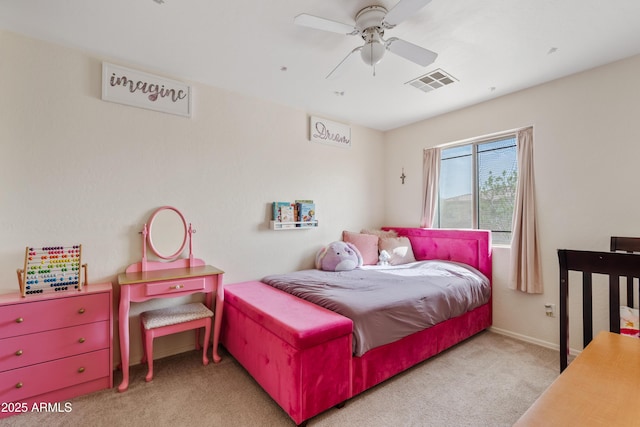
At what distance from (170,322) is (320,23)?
2.32 m

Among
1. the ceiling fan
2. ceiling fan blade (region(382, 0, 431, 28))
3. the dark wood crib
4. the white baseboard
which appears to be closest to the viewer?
the dark wood crib

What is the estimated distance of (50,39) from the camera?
214cm

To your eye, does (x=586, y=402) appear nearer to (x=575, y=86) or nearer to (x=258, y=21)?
(x=258, y=21)

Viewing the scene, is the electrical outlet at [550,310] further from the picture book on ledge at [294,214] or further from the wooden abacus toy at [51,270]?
the wooden abacus toy at [51,270]

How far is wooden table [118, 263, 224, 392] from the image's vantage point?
2.11m

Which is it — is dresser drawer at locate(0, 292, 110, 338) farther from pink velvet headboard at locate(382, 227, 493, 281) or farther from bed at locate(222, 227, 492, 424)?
pink velvet headboard at locate(382, 227, 493, 281)

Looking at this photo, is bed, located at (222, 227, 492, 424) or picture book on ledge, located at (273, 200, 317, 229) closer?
bed, located at (222, 227, 492, 424)

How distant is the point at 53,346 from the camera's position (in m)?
1.92

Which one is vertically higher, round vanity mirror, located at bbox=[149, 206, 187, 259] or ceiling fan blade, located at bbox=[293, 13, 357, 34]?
ceiling fan blade, located at bbox=[293, 13, 357, 34]

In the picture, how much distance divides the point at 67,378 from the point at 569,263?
2977 mm

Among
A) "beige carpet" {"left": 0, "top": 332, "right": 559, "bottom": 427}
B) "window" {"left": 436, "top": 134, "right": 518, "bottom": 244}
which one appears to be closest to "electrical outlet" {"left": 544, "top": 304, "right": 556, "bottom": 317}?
"beige carpet" {"left": 0, "top": 332, "right": 559, "bottom": 427}

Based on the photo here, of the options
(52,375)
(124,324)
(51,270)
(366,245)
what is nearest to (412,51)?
(366,245)

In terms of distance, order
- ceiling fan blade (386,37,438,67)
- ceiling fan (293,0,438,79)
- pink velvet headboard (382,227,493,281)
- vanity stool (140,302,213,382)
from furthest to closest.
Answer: pink velvet headboard (382,227,493,281)
vanity stool (140,302,213,382)
ceiling fan blade (386,37,438,67)
ceiling fan (293,0,438,79)

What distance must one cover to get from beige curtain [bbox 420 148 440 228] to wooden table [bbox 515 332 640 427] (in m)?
2.82
